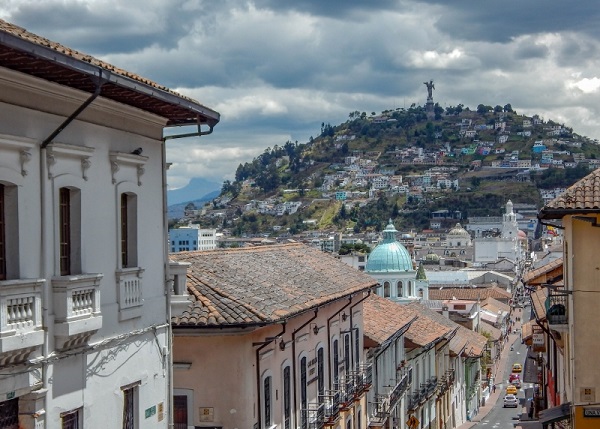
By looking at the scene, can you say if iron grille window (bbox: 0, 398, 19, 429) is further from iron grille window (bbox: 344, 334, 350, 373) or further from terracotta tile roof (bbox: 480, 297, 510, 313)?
terracotta tile roof (bbox: 480, 297, 510, 313)

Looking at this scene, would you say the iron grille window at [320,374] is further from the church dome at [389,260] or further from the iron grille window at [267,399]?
the church dome at [389,260]

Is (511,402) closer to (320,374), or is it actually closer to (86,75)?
(320,374)

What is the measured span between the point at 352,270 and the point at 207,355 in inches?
506

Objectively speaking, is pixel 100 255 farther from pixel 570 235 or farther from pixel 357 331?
pixel 357 331

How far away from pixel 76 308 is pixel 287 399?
36.2 ft

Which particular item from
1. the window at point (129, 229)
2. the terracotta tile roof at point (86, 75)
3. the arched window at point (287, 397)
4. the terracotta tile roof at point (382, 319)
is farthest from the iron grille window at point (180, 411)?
the terracotta tile roof at point (382, 319)

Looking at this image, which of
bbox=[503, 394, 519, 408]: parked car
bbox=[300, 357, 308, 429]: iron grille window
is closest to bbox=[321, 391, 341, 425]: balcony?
bbox=[300, 357, 308, 429]: iron grille window

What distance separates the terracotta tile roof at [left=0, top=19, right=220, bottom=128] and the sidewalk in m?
46.8

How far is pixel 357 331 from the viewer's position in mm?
29281

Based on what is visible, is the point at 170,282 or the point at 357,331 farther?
the point at 357,331

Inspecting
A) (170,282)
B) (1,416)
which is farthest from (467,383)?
(1,416)

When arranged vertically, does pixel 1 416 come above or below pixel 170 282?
below

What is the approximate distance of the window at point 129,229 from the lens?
42.3ft

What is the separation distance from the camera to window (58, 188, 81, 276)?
36.5 ft
